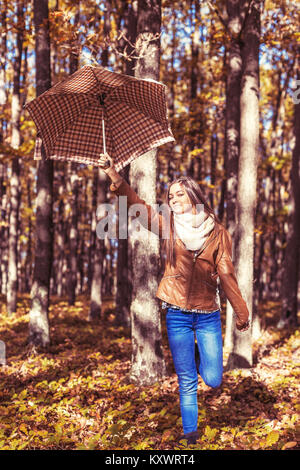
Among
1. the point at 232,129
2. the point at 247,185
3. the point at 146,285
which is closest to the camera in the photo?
the point at 146,285

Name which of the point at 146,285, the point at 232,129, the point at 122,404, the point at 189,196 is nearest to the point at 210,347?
the point at 189,196

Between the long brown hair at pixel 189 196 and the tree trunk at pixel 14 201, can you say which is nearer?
the long brown hair at pixel 189 196

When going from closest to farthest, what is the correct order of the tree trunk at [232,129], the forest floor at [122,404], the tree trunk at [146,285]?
1. the forest floor at [122,404]
2. the tree trunk at [146,285]
3. the tree trunk at [232,129]

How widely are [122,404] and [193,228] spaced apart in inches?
139

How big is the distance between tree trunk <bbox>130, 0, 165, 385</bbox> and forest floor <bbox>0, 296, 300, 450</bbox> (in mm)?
288

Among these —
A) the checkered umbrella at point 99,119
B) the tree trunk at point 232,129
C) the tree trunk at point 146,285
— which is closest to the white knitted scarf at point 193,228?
the checkered umbrella at point 99,119

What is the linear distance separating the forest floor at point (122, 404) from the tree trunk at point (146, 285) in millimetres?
288

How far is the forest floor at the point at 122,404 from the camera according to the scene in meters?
4.99

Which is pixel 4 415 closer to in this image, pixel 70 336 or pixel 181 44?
pixel 70 336

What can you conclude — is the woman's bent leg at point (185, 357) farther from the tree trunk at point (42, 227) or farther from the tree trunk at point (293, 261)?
the tree trunk at point (293, 261)

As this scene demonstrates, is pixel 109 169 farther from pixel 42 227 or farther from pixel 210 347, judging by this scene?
pixel 42 227

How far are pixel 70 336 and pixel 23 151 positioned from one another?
5.84 m

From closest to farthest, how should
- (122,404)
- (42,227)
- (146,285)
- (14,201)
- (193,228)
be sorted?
(193,228), (122,404), (146,285), (42,227), (14,201)

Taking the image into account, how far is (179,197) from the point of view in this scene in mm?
4188
